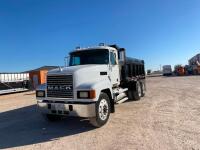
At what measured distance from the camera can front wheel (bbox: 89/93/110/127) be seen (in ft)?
22.3

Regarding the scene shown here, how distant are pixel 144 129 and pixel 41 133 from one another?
10.4ft

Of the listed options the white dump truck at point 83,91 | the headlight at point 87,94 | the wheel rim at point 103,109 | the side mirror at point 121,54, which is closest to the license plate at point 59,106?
the white dump truck at point 83,91

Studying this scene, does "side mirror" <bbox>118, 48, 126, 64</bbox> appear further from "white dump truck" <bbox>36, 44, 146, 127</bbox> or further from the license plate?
the license plate

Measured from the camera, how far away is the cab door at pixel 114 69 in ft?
29.0

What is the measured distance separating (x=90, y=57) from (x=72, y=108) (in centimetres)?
292

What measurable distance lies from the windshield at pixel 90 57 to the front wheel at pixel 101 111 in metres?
1.86

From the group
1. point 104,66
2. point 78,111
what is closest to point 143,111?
point 104,66

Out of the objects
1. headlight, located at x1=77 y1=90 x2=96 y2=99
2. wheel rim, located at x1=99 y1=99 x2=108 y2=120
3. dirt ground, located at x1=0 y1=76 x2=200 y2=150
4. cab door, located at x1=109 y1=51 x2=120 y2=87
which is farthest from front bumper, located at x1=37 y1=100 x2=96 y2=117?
cab door, located at x1=109 y1=51 x2=120 y2=87

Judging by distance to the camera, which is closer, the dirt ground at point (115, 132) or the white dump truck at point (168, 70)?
the dirt ground at point (115, 132)

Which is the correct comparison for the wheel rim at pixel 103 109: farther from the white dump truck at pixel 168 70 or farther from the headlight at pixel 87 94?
the white dump truck at pixel 168 70

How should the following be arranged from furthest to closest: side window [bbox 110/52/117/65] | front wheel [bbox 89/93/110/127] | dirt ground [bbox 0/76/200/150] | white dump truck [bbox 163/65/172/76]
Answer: white dump truck [bbox 163/65/172/76] < side window [bbox 110/52/117/65] < front wheel [bbox 89/93/110/127] < dirt ground [bbox 0/76/200/150]

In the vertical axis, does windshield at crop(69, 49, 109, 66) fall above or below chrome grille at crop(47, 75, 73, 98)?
above

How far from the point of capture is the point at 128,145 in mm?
5355

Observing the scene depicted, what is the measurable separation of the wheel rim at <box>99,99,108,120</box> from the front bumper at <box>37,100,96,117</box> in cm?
45
